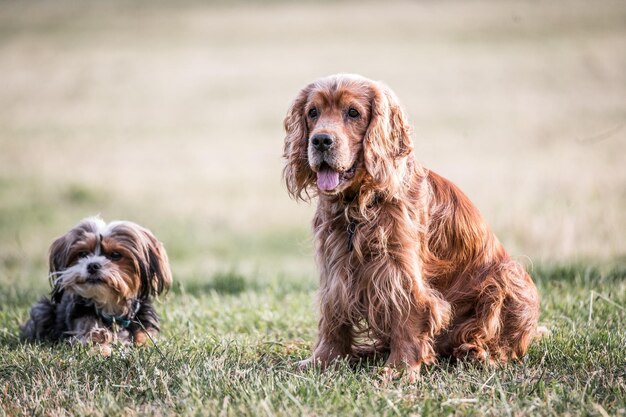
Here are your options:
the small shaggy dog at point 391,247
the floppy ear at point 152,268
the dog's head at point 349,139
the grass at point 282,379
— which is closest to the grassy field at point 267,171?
the grass at point 282,379

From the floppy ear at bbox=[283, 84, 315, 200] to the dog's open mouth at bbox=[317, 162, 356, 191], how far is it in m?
0.26

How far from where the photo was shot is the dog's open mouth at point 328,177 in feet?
17.1

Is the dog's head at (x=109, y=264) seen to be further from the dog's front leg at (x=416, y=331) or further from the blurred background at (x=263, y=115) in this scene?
the blurred background at (x=263, y=115)

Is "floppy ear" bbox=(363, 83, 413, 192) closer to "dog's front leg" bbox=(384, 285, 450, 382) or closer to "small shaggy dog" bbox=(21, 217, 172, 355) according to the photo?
"dog's front leg" bbox=(384, 285, 450, 382)

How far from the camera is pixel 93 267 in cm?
634

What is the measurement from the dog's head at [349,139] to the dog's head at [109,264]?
172 cm

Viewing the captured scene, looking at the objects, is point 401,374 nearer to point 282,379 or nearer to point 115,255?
point 282,379

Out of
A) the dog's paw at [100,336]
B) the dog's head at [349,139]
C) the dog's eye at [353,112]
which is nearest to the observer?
the dog's head at [349,139]

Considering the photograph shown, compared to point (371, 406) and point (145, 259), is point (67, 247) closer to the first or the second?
point (145, 259)

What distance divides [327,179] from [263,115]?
71.1ft

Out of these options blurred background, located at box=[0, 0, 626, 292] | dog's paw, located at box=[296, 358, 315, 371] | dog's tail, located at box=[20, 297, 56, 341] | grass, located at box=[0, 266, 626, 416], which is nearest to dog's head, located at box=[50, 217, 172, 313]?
dog's tail, located at box=[20, 297, 56, 341]

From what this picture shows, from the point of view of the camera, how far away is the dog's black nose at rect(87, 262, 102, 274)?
632 cm

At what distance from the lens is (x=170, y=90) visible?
96.8 ft

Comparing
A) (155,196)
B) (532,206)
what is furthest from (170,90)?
(532,206)
